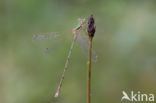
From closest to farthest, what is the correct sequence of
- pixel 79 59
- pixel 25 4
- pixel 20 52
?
pixel 79 59
pixel 20 52
pixel 25 4

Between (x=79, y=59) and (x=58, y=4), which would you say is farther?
(x=58, y=4)

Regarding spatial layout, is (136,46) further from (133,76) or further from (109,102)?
(109,102)

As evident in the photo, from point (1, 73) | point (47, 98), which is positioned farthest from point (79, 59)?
point (1, 73)

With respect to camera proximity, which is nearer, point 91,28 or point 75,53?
point 91,28

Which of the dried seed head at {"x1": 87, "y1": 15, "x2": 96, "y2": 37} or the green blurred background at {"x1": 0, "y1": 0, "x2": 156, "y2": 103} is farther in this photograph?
the green blurred background at {"x1": 0, "y1": 0, "x2": 156, "y2": 103}

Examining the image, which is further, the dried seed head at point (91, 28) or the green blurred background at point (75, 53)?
the green blurred background at point (75, 53)

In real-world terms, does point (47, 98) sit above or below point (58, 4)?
→ below

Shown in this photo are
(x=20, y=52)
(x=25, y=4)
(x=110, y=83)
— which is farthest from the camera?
(x=25, y=4)

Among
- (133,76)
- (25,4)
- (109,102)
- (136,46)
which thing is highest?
(25,4)
